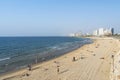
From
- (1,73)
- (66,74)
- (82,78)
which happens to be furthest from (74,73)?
(1,73)

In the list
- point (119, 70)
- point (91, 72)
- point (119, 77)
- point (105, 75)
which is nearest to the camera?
point (119, 77)

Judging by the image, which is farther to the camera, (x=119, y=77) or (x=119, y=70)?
(x=119, y=70)

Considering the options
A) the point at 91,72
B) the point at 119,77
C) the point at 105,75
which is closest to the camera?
the point at 119,77

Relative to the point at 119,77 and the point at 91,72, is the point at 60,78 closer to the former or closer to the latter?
the point at 91,72

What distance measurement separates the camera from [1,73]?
1256 inches

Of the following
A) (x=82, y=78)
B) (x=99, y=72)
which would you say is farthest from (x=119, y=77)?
(x=99, y=72)

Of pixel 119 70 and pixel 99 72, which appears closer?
pixel 119 70

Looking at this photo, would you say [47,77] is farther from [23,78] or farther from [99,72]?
[99,72]

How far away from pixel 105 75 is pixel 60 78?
6.09 meters

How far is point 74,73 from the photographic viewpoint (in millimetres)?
29500

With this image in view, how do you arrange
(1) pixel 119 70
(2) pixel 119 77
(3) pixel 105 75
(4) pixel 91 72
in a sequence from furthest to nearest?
(4) pixel 91 72 → (3) pixel 105 75 → (1) pixel 119 70 → (2) pixel 119 77

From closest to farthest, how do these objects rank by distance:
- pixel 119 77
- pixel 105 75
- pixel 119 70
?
pixel 119 77, pixel 119 70, pixel 105 75

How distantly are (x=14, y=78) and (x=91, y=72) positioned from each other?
10.6 meters

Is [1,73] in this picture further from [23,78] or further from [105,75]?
[105,75]
